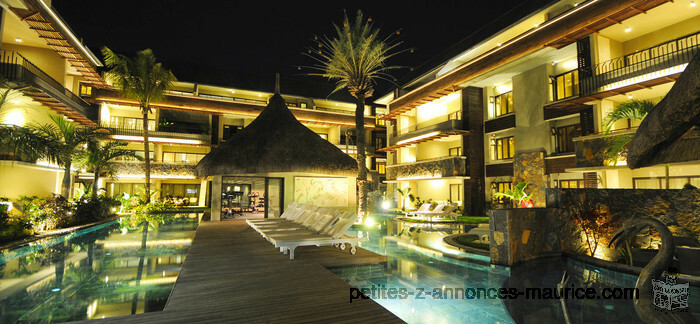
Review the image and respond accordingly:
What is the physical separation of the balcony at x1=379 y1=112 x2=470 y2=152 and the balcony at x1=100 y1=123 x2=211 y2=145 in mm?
17229

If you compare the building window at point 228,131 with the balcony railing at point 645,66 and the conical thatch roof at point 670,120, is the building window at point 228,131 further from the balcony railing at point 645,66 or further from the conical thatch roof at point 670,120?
the conical thatch roof at point 670,120

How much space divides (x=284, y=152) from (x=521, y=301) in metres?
10.8

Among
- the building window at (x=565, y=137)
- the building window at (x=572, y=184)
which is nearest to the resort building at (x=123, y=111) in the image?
the building window at (x=565, y=137)

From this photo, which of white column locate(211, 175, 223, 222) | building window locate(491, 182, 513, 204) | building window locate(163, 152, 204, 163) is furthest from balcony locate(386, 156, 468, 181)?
building window locate(163, 152, 204, 163)

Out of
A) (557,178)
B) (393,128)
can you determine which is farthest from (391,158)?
(557,178)

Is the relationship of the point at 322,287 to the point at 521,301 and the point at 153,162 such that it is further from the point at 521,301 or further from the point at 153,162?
the point at 153,162

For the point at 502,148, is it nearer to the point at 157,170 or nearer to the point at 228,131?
the point at 228,131

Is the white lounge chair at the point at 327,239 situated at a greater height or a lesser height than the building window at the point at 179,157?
lesser

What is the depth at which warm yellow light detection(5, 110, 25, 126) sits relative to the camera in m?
18.8

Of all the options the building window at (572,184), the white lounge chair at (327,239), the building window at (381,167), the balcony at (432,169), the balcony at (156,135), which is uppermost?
the balcony at (156,135)

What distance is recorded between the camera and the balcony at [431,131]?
24375 millimetres

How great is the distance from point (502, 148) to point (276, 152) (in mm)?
16088

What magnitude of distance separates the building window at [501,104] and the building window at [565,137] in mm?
3979

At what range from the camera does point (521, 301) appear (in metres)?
5.87
